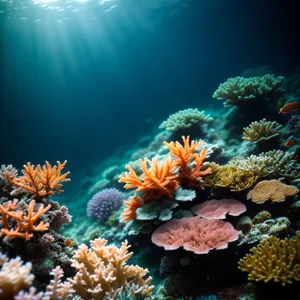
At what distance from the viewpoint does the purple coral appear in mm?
7121

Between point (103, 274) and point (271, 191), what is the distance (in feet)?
9.66

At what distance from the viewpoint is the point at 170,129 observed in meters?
7.54

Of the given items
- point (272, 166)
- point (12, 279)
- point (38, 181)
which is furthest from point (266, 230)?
point (38, 181)

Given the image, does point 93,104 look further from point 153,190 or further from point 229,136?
point 153,190

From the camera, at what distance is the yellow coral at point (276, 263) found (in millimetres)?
2309

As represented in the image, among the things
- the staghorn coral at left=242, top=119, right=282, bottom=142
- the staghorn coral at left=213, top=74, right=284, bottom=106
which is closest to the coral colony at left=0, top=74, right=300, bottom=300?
the staghorn coral at left=242, top=119, right=282, bottom=142

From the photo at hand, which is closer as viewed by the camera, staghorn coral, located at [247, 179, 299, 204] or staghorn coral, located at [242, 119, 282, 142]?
staghorn coral, located at [247, 179, 299, 204]

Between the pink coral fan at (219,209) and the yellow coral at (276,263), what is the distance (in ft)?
2.81

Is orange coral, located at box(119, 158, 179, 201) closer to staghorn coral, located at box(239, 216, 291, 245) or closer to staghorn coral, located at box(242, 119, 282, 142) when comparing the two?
staghorn coral, located at box(239, 216, 291, 245)

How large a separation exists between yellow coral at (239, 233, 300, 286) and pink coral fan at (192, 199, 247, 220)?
2.81 ft

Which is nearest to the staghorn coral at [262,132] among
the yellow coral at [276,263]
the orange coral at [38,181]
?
the yellow coral at [276,263]

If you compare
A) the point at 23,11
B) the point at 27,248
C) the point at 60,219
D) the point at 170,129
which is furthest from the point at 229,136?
the point at 23,11

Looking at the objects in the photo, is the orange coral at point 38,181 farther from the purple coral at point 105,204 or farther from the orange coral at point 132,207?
the purple coral at point 105,204

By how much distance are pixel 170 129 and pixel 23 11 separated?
1697 cm
